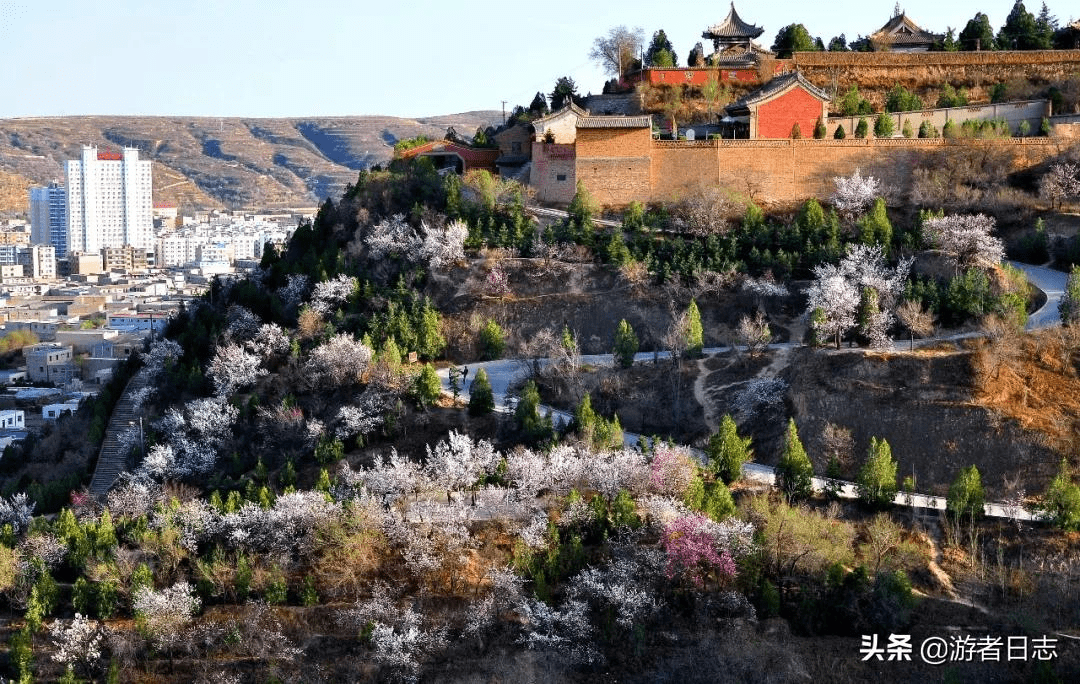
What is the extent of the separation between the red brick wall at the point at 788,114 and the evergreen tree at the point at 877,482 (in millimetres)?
15105

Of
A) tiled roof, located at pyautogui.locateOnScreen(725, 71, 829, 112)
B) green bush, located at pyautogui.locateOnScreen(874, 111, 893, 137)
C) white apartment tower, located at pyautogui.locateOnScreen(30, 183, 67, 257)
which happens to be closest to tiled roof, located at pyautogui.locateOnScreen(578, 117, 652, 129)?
tiled roof, located at pyautogui.locateOnScreen(725, 71, 829, 112)

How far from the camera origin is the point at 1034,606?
23.5m

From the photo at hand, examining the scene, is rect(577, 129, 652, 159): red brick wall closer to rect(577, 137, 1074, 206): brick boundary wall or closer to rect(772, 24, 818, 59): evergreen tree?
rect(577, 137, 1074, 206): brick boundary wall

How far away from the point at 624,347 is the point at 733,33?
1928cm

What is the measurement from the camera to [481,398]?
3041 centimetres

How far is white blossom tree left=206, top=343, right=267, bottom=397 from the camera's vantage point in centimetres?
3388

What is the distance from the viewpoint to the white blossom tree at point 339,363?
32219 mm

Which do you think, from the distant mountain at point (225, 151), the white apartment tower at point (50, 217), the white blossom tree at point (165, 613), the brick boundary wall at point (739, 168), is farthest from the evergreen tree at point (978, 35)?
the distant mountain at point (225, 151)

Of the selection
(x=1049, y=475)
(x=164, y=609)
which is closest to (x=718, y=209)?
(x=1049, y=475)

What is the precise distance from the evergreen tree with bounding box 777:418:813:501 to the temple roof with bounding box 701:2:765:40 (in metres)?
23.8

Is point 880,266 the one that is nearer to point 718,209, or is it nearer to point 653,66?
point 718,209

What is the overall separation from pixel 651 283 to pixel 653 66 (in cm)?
1321

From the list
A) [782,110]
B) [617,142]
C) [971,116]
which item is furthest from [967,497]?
[971,116]

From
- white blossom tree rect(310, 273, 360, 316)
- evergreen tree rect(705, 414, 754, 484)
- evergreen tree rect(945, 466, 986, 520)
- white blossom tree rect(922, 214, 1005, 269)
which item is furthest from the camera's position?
white blossom tree rect(310, 273, 360, 316)
